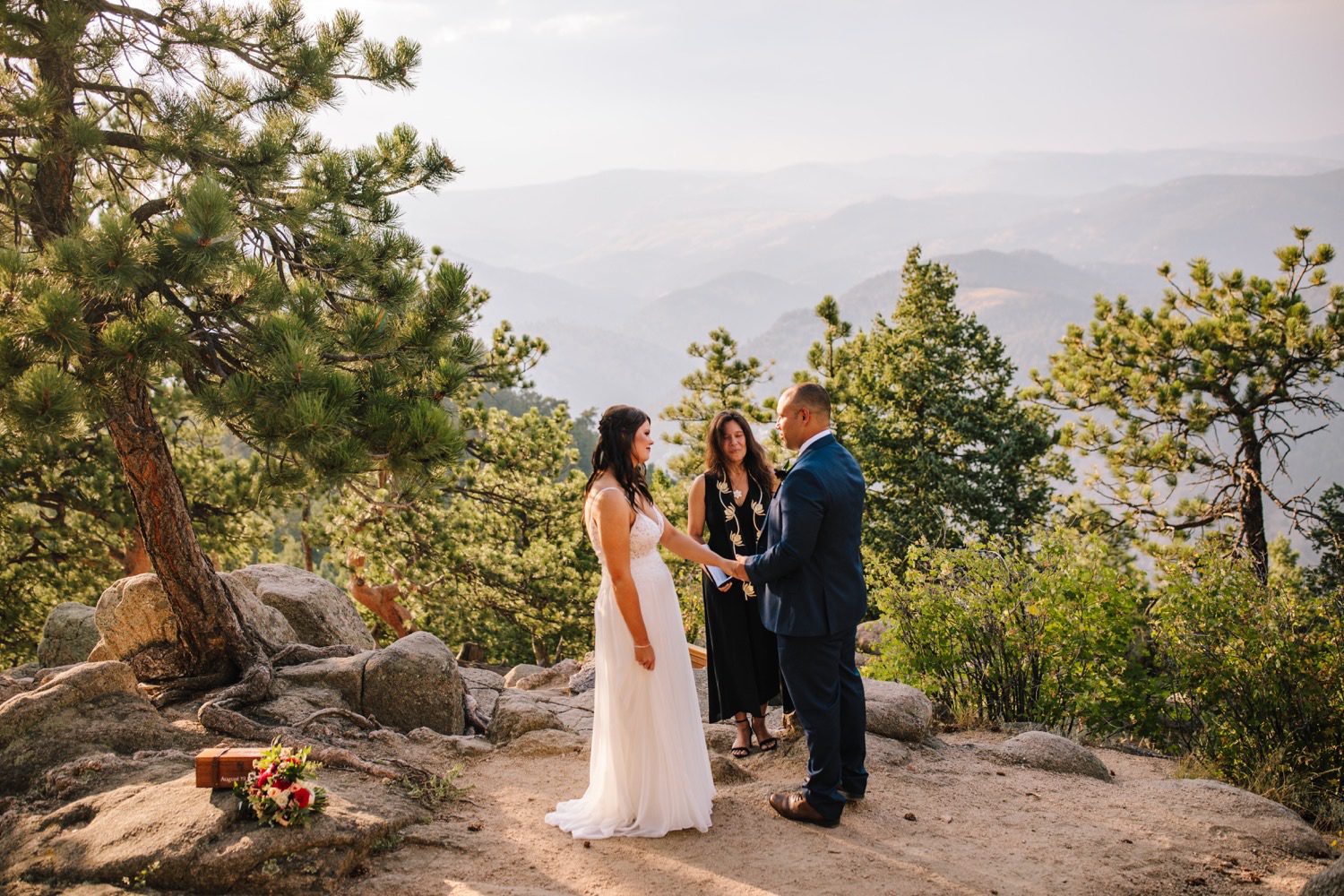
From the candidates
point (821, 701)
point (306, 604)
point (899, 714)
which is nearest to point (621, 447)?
point (821, 701)

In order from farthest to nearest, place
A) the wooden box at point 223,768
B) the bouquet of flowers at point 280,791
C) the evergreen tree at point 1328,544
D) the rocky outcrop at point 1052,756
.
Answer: the evergreen tree at point 1328,544 → the rocky outcrop at point 1052,756 → the wooden box at point 223,768 → the bouquet of flowers at point 280,791

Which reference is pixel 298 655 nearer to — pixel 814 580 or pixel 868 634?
pixel 814 580

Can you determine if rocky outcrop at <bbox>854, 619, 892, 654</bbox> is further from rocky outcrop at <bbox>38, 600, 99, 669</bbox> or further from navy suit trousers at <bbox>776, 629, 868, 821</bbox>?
rocky outcrop at <bbox>38, 600, 99, 669</bbox>

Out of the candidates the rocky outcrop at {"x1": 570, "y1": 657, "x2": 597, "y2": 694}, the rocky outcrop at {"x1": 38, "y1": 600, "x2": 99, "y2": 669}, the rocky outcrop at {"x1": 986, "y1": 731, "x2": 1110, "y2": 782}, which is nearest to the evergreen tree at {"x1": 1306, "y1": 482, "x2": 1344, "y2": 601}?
the rocky outcrop at {"x1": 986, "y1": 731, "x2": 1110, "y2": 782}

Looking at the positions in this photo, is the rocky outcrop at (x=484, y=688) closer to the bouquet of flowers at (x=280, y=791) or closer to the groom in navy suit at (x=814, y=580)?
the bouquet of flowers at (x=280, y=791)

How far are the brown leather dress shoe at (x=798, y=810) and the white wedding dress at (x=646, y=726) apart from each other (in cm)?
39

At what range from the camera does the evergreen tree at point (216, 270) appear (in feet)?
16.4

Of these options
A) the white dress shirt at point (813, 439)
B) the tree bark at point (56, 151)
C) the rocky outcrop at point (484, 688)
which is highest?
the tree bark at point (56, 151)

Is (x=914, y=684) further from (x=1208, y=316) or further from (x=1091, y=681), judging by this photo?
(x=1208, y=316)

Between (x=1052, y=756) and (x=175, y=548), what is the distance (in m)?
6.25

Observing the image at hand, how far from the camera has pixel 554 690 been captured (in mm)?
8633

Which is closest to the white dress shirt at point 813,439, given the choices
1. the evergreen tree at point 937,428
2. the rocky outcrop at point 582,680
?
the rocky outcrop at point 582,680

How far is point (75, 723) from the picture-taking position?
567 centimetres

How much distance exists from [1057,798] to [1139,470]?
1400 cm
